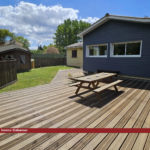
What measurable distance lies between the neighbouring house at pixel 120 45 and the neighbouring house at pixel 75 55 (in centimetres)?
593

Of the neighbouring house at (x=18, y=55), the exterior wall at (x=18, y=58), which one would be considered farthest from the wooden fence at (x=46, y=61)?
the neighbouring house at (x=18, y=55)

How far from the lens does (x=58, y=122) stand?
2549mm

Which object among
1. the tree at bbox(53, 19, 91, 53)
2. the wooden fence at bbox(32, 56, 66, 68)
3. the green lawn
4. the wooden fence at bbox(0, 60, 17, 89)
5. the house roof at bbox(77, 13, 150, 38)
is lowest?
the green lawn

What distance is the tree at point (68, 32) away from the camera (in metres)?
42.4

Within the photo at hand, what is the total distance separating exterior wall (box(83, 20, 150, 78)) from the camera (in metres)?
6.64

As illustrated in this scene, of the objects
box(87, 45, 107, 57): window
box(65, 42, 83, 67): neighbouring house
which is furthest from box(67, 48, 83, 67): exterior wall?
A: box(87, 45, 107, 57): window

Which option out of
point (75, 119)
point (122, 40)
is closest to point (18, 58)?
point (122, 40)

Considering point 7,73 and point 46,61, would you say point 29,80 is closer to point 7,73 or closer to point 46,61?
point 7,73

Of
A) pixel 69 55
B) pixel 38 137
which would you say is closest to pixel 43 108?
pixel 38 137

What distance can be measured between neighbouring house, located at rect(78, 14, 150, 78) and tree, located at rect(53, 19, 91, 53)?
34173 mm

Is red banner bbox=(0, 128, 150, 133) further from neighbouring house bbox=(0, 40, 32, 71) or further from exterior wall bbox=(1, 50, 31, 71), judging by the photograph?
exterior wall bbox=(1, 50, 31, 71)

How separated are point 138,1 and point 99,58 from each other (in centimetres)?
548

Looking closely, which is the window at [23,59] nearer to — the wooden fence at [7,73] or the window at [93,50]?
the wooden fence at [7,73]

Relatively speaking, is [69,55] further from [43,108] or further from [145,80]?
[43,108]
